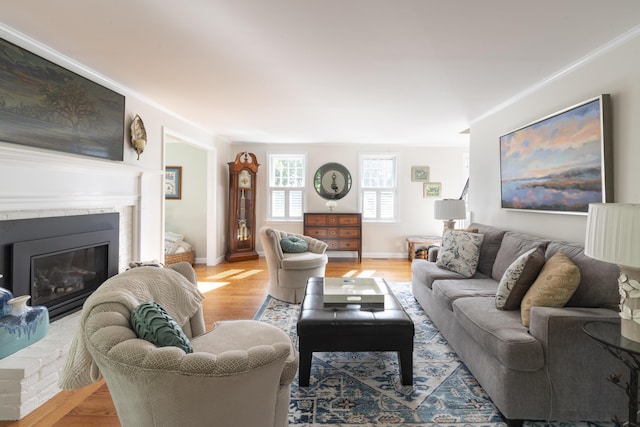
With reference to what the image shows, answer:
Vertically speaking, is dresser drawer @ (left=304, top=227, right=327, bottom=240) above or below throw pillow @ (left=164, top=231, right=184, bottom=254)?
above

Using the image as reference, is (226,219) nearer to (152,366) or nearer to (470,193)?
(470,193)

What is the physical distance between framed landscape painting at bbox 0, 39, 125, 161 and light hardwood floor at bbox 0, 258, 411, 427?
177 cm

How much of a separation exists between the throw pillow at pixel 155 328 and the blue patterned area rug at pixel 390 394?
0.95 metres

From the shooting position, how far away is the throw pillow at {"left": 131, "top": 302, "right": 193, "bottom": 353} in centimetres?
123

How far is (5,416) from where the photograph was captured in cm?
182

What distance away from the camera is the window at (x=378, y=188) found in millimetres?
6668

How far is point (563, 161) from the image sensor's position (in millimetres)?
2711

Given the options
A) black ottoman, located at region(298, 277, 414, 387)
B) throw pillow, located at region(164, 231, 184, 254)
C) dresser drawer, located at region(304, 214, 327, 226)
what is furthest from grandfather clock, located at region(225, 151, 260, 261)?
black ottoman, located at region(298, 277, 414, 387)

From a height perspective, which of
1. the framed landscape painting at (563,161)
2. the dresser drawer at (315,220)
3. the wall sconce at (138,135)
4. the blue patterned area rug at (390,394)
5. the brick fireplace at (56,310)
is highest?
the wall sconce at (138,135)

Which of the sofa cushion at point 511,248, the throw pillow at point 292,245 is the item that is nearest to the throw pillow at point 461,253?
the sofa cushion at point 511,248

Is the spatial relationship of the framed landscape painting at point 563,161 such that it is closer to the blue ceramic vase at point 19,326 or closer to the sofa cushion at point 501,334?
the sofa cushion at point 501,334

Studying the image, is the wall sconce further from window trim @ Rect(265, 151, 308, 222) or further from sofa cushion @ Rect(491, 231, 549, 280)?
sofa cushion @ Rect(491, 231, 549, 280)

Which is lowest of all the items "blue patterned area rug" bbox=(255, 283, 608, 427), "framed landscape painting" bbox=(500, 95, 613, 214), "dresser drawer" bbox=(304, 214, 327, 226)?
"blue patterned area rug" bbox=(255, 283, 608, 427)

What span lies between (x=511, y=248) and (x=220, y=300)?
3167mm
